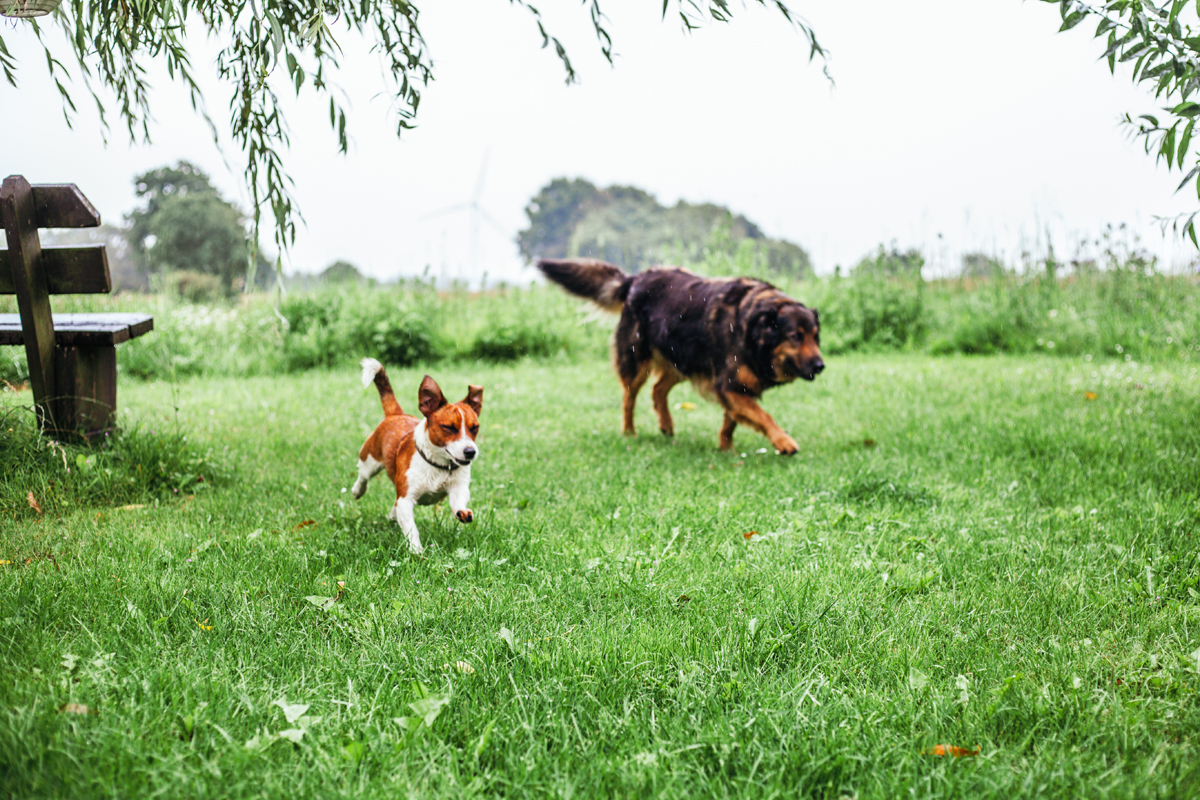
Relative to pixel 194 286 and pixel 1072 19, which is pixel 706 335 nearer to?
pixel 1072 19

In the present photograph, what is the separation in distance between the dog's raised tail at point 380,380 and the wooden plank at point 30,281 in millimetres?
1593

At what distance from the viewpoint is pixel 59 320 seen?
3973 mm

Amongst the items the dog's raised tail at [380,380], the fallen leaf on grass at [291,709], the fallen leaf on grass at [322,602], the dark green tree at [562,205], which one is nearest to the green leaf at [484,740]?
the fallen leaf on grass at [291,709]

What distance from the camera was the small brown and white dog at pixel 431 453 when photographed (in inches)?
→ 108

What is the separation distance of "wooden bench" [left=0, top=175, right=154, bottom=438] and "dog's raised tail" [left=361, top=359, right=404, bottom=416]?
1407mm

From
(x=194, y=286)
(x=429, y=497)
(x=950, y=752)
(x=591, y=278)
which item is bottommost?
(x=950, y=752)

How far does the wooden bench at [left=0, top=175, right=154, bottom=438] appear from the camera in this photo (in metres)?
3.26

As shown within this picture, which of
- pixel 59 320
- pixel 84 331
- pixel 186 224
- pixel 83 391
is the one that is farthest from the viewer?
pixel 186 224

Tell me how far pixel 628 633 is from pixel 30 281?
316cm

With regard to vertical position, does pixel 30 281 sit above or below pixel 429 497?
above

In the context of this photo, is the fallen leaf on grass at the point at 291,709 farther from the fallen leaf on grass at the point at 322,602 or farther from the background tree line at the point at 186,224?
the background tree line at the point at 186,224

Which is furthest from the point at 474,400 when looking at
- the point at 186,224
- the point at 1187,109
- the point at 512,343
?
the point at 186,224

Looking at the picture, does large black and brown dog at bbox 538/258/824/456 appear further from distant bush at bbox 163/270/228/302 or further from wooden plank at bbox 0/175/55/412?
distant bush at bbox 163/270/228/302

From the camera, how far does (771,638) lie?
216 centimetres
